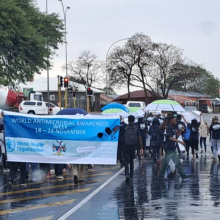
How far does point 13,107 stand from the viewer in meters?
41.2

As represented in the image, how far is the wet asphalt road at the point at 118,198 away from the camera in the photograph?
426 inches

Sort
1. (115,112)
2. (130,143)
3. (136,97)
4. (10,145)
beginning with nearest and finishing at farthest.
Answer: (10,145)
(130,143)
(115,112)
(136,97)

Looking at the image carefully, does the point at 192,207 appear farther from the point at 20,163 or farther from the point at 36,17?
the point at 36,17

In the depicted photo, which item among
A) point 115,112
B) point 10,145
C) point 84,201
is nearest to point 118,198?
point 84,201

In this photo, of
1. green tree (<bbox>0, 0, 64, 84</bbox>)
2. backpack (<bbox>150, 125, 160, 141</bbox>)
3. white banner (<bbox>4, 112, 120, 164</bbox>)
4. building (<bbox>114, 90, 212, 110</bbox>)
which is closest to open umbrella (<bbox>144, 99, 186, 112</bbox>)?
backpack (<bbox>150, 125, 160, 141</bbox>)

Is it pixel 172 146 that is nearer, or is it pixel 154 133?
pixel 172 146

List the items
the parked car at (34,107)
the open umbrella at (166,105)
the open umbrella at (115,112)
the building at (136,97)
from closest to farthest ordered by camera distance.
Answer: the open umbrella at (115,112) → the open umbrella at (166,105) → the parked car at (34,107) → the building at (136,97)

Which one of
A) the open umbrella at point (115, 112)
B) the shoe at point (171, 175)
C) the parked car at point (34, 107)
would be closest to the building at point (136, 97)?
the parked car at point (34, 107)


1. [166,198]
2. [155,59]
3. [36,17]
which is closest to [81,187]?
[166,198]

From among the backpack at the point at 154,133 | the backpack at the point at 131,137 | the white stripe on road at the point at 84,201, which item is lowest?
the white stripe on road at the point at 84,201

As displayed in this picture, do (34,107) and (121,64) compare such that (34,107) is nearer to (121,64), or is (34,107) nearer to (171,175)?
(121,64)

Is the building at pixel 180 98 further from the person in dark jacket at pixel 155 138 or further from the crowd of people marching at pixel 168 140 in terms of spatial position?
the person in dark jacket at pixel 155 138

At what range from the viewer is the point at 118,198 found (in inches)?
505

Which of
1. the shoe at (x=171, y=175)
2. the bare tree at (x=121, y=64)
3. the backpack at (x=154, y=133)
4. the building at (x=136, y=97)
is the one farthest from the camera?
the building at (x=136, y=97)
